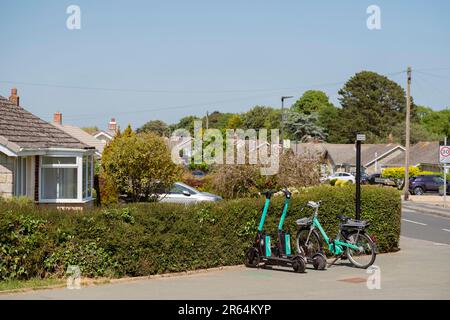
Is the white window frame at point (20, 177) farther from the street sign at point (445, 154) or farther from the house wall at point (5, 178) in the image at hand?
the street sign at point (445, 154)

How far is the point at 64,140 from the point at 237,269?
10.7 metres

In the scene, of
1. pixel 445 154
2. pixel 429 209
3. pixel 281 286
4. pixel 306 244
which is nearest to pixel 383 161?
pixel 429 209

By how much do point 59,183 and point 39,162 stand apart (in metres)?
1.09

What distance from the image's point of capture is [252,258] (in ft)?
42.9

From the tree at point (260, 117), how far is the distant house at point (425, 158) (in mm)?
26103

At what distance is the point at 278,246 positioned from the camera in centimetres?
1296

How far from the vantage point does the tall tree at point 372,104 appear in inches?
4245

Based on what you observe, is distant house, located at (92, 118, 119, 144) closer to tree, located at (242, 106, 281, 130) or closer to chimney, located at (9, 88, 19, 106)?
tree, located at (242, 106, 281, 130)

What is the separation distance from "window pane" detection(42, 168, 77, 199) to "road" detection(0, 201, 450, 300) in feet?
31.3

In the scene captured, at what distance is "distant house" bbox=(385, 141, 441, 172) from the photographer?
7288 centimetres

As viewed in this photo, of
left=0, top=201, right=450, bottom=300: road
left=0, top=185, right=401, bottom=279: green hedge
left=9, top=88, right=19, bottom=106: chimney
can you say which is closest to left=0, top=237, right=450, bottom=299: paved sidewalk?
left=0, top=201, right=450, bottom=300: road

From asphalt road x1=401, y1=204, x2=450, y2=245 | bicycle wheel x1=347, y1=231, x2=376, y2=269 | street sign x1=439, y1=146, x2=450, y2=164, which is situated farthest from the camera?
street sign x1=439, y1=146, x2=450, y2=164

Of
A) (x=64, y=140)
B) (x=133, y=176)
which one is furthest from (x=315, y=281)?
(x=133, y=176)
